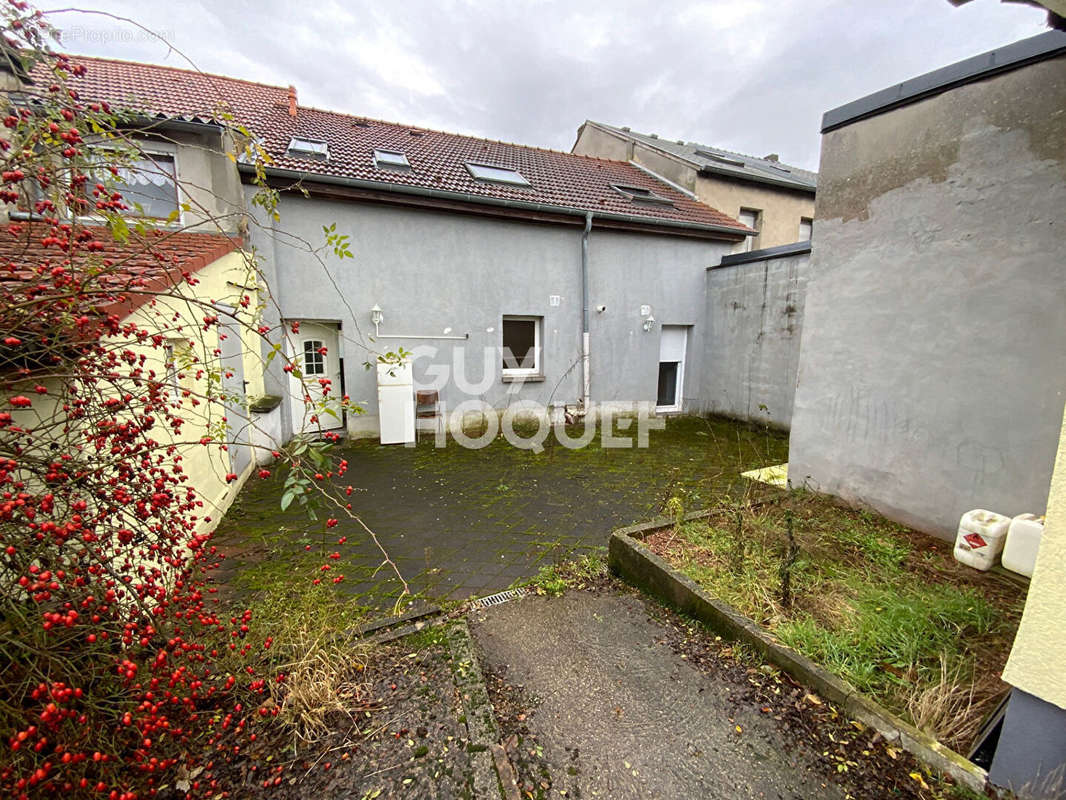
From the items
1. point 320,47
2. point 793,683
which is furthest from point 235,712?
point 320,47

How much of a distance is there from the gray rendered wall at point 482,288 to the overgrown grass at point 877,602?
516 cm

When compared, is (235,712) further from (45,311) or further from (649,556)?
(649,556)

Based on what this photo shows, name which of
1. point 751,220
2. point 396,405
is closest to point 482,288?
point 396,405

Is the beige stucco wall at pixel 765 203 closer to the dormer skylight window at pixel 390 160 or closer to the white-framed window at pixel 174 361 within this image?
the dormer skylight window at pixel 390 160

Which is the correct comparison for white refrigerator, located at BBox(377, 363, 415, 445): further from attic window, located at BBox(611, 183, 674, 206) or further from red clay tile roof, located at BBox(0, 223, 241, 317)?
attic window, located at BBox(611, 183, 674, 206)

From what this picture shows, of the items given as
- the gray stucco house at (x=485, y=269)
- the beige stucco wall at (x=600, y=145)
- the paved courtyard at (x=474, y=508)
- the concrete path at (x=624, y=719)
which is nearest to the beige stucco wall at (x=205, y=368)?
the paved courtyard at (x=474, y=508)

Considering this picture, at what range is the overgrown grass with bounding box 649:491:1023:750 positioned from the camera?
1.86m

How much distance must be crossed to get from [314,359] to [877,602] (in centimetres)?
745

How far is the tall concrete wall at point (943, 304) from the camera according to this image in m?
2.80

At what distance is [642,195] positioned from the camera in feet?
31.2

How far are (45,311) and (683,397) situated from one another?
9.46 metres

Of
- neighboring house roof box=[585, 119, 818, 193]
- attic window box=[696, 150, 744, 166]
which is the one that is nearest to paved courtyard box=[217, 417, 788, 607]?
neighboring house roof box=[585, 119, 818, 193]

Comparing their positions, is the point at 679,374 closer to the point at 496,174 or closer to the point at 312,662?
the point at 496,174

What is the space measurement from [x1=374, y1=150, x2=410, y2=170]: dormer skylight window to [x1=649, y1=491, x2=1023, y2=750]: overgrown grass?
24.2 feet
